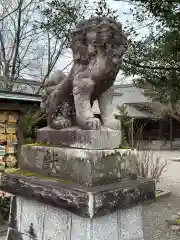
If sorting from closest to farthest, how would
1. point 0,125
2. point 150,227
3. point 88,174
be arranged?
1. point 88,174
2. point 150,227
3. point 0,125

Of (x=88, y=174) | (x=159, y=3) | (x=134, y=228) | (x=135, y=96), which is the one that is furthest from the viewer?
(x=135, y=96)

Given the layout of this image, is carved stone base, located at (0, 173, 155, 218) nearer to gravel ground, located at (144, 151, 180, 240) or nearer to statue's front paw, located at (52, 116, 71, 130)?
statue's front paw, located at (52, 116, 71, 130)

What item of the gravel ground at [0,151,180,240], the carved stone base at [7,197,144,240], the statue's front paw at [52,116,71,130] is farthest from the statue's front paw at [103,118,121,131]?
the gravel ground at [0,151,180,240]

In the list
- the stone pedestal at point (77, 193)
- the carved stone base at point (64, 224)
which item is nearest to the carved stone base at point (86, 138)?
the stone pedestal at point (77, 193)

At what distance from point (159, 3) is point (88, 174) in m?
3.33

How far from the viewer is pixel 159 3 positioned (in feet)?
13.4

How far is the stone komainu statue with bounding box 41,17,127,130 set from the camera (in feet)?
6.45

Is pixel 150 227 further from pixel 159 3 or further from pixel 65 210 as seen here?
pixel 159 3

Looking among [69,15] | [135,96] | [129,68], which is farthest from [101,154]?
[135,96]

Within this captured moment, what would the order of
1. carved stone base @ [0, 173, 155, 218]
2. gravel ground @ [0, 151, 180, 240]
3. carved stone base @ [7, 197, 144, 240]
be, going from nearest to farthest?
carved stone base @ [0, 173, 155, 218] → carved stone base @ [7, 197, 144, 240] → gravel ground @ [0, 151, 180, 240]

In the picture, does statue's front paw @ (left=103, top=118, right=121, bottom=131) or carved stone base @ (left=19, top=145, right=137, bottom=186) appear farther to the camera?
statue's front paw @ (left=103, top=118, right=121, bottom=131)

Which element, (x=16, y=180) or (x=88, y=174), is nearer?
(x=88, y=174)

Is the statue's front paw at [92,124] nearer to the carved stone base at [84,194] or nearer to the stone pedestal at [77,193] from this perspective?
the stone pedestal at [77,193]

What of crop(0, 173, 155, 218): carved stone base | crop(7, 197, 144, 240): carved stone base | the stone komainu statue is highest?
the stone komainu statue
